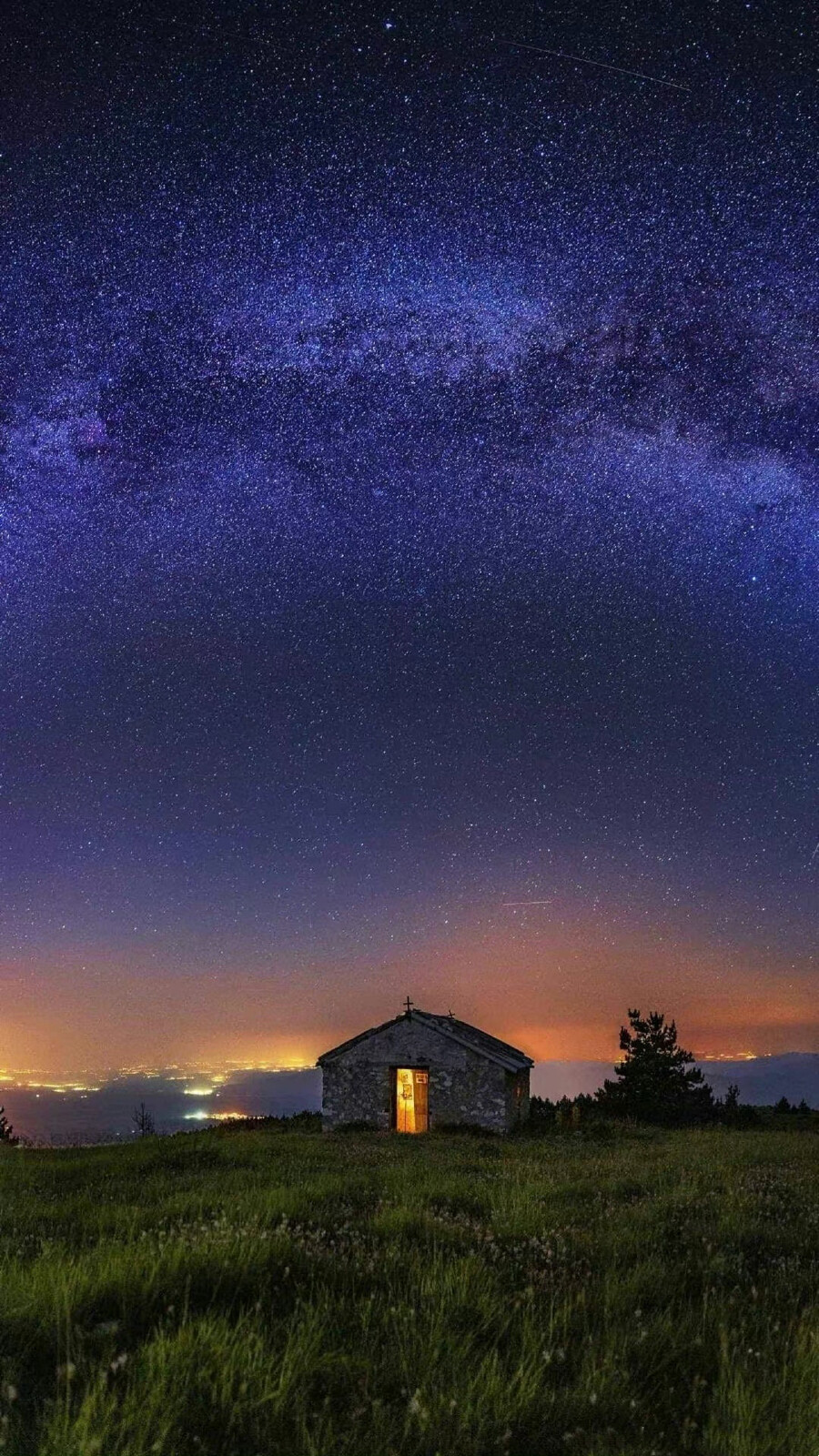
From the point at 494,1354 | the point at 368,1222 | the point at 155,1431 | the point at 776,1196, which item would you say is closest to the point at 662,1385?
the point at 494,1354

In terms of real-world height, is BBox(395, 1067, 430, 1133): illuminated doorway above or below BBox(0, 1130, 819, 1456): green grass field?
below

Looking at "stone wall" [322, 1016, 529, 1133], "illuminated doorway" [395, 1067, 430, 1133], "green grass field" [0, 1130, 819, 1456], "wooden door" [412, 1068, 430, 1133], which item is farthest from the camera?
"illuminated doorway" [395, 1067, 430, 1133]

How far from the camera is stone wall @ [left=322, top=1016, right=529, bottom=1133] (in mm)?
31438

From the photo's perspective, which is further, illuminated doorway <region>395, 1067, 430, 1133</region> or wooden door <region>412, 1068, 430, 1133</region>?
illuminated doorway <region>395, 1067, 430, 1133</region>

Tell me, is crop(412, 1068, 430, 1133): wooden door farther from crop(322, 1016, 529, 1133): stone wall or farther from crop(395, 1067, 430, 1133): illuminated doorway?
crop(322, 1016, 529, 1133): stone wall

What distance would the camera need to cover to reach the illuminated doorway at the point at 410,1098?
3475cm

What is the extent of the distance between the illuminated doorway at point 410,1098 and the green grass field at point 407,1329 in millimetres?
27943

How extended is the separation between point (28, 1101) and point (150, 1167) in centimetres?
21069

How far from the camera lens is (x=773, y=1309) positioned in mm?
5230

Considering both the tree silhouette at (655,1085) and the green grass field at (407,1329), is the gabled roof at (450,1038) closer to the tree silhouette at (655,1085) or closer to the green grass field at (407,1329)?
the tree silhouette at (655,1085)

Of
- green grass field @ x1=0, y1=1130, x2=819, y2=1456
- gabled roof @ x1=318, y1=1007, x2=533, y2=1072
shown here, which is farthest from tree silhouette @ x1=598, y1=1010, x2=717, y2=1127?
green grass field @ x1=0, y1=1130, x2=819, y2=1456

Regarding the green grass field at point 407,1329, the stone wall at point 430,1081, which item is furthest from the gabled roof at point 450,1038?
the green grass field at point 407,1329

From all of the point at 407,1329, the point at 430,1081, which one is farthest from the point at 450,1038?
the point at 407,1329

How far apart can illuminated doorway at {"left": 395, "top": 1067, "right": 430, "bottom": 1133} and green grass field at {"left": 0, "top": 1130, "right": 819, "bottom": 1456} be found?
27943 millimetres
